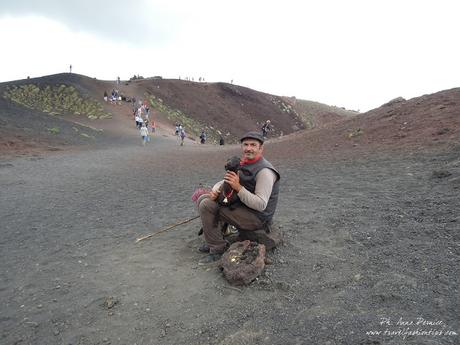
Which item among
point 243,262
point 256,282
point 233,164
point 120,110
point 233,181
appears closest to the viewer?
point 256,282

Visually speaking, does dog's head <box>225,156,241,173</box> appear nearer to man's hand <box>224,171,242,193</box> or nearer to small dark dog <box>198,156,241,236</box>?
small dark dog <box>198,156,241,236</box>

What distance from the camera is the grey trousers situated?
460cm

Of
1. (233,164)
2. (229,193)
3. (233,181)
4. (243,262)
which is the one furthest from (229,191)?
(243,262)

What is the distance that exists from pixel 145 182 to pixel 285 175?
437 centimetres

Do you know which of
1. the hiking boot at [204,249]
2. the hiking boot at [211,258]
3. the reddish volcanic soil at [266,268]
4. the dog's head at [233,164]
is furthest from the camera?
the hiking boot at [204,249]

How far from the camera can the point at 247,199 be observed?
431 cm

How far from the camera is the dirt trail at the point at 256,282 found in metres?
3.26

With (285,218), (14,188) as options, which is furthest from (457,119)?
(14,188)

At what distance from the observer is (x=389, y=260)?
166 inches

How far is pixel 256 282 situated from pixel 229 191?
115cm

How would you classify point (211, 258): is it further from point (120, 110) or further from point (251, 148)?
point (120, 110)

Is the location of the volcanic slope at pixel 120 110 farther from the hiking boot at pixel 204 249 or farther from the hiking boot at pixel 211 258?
the hiking boot at pixel 211 258

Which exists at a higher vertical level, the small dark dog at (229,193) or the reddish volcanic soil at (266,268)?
the small dark dog at (229,193)

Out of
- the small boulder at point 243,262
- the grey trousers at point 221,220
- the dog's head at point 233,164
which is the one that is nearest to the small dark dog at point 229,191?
the dog's head at point 233,164
